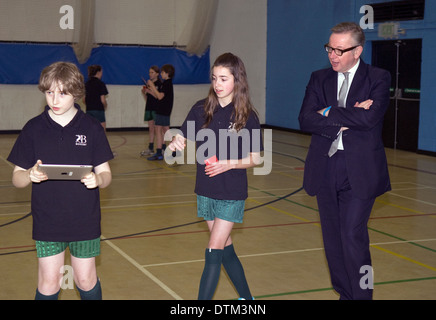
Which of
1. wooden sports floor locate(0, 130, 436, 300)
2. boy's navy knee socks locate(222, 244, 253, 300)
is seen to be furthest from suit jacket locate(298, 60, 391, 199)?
wooden sports floor locate(0, 130, 436, 300)

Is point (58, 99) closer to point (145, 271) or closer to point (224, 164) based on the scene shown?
point (224, 164)

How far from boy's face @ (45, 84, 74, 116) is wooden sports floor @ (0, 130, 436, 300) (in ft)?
6.64

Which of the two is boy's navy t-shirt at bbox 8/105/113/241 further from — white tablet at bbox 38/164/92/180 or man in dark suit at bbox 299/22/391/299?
man in dark suit at bbox 299/22/391/299

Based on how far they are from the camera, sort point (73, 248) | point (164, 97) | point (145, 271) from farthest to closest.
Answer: point (164, 97) < point (145, 271) < point (73, 248)

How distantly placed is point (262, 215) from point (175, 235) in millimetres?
1507

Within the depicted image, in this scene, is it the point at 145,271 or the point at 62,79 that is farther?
the point at 145,271

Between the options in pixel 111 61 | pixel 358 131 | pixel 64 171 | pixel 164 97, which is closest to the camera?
pixel 64 171

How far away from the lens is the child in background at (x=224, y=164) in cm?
400

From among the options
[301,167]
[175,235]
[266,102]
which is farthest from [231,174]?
[266,102]

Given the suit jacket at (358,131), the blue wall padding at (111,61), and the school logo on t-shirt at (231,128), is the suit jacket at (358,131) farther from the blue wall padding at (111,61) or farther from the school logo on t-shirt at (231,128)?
the blue wall padding at (111,61)

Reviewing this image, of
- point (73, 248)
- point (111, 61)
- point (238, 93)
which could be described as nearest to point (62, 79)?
point (73, 248)

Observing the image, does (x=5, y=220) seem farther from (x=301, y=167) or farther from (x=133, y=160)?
(x=301, y=167)

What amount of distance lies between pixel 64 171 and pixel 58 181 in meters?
0.22

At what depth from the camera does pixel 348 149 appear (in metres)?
4.13
